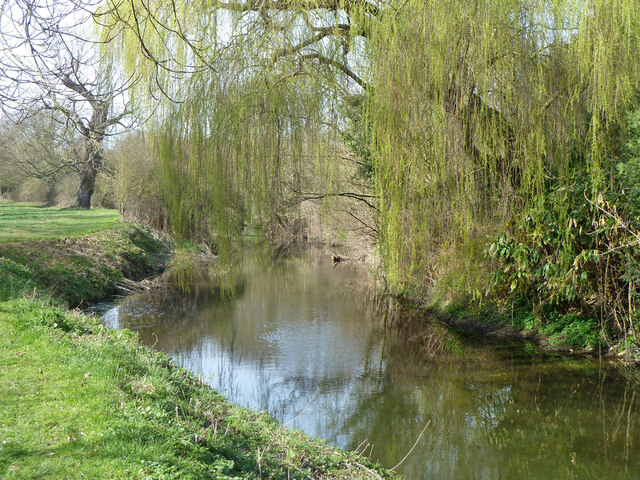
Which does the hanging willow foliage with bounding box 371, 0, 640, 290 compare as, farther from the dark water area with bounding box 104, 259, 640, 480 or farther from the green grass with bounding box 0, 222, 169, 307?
the green grass with bounding box 0, 222, 169, 307

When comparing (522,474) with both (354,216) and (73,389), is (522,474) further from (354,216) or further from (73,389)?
(354,216)

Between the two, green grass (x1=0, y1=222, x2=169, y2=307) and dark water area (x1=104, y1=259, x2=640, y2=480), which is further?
green grass (x1=0, y1=222, x2=169, y2=307)

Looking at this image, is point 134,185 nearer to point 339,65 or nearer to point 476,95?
point 339,65

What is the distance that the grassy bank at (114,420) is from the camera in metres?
3.01

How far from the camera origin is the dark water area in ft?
17.8

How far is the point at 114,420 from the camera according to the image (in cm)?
341

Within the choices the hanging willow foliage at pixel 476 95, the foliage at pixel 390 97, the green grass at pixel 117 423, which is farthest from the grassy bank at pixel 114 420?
the hanging willow foliage at pixel 476 95

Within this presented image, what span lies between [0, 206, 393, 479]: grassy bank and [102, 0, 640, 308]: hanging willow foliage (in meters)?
1.82

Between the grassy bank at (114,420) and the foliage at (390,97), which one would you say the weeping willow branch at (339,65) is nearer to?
the foliage at (390,97)

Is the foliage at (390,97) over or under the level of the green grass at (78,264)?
over

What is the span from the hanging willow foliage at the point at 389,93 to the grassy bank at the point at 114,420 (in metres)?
1.82

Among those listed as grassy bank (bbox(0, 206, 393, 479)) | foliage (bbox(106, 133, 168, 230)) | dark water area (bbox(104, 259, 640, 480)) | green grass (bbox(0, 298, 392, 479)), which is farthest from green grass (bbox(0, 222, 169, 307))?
green grass (bbox(0, 298, 392, 479))

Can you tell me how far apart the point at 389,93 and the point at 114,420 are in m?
4.36

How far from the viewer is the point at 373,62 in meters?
6.04
